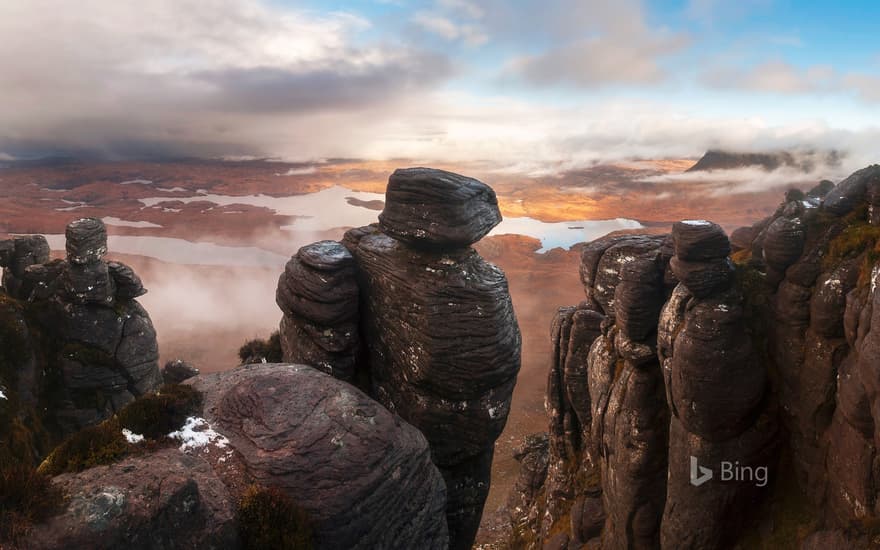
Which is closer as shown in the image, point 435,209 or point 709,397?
point 435,209

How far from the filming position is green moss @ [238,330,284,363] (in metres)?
30.5

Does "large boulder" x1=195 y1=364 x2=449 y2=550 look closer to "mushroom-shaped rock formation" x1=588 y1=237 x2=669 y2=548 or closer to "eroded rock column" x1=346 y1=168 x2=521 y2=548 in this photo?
"eroded rock column" x1=346 y1=168 x2=521 y2=548

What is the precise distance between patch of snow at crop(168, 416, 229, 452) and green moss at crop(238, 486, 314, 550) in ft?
7.14

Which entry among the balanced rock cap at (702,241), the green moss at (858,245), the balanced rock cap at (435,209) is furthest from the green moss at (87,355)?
the green moss at (858,245)

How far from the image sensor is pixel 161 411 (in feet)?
50.0

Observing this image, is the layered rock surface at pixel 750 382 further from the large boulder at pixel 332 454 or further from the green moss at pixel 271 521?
the green moss at pixel 271 521

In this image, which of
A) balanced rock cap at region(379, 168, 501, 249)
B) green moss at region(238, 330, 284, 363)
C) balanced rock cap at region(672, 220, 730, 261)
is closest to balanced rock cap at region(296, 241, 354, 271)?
balanced rock cap at region(379, 168, 501, 249)

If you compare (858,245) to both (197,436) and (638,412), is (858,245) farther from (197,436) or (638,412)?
(197,436)

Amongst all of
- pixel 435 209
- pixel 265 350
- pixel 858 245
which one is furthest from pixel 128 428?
pixel 858 245

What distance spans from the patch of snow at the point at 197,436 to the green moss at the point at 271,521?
218 centimetres

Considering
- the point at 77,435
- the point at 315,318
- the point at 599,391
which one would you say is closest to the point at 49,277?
the point at 315,318

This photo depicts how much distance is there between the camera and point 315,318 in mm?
24344

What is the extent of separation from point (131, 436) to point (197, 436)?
67.5 inches

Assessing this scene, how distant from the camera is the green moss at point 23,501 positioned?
1023 centimetres
